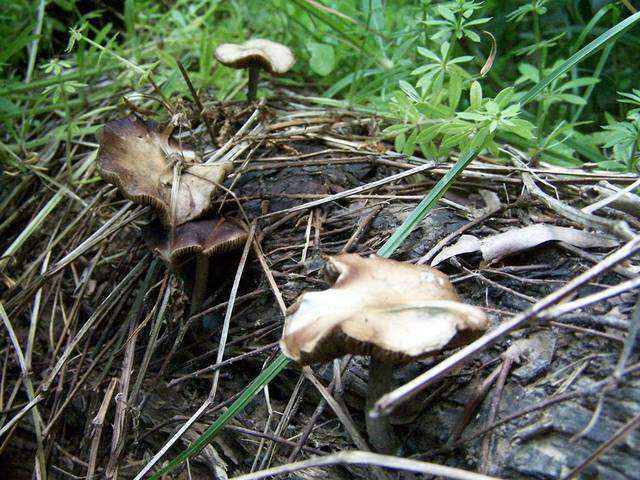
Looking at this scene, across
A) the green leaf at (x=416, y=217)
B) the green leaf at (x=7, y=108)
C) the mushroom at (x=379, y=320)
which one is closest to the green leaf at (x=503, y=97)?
the green leaf at (x=416, y=217)

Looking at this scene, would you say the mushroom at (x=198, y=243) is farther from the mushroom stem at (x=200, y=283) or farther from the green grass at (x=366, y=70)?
the green grass at (x=366, y=70)

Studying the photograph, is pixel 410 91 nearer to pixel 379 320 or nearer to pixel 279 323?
pixel 279 323

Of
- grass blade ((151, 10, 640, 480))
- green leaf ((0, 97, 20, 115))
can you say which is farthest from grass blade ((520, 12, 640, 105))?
green leaf ((0, 97, 20, 115))

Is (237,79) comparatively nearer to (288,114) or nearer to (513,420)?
(288,114)

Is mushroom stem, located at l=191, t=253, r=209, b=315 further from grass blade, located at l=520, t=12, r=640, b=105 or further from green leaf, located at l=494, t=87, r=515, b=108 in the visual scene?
grass blade, located at l=520, t=12, r=640, b=105

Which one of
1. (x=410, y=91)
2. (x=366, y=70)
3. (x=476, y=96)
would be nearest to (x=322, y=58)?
(x=366, y=70)
